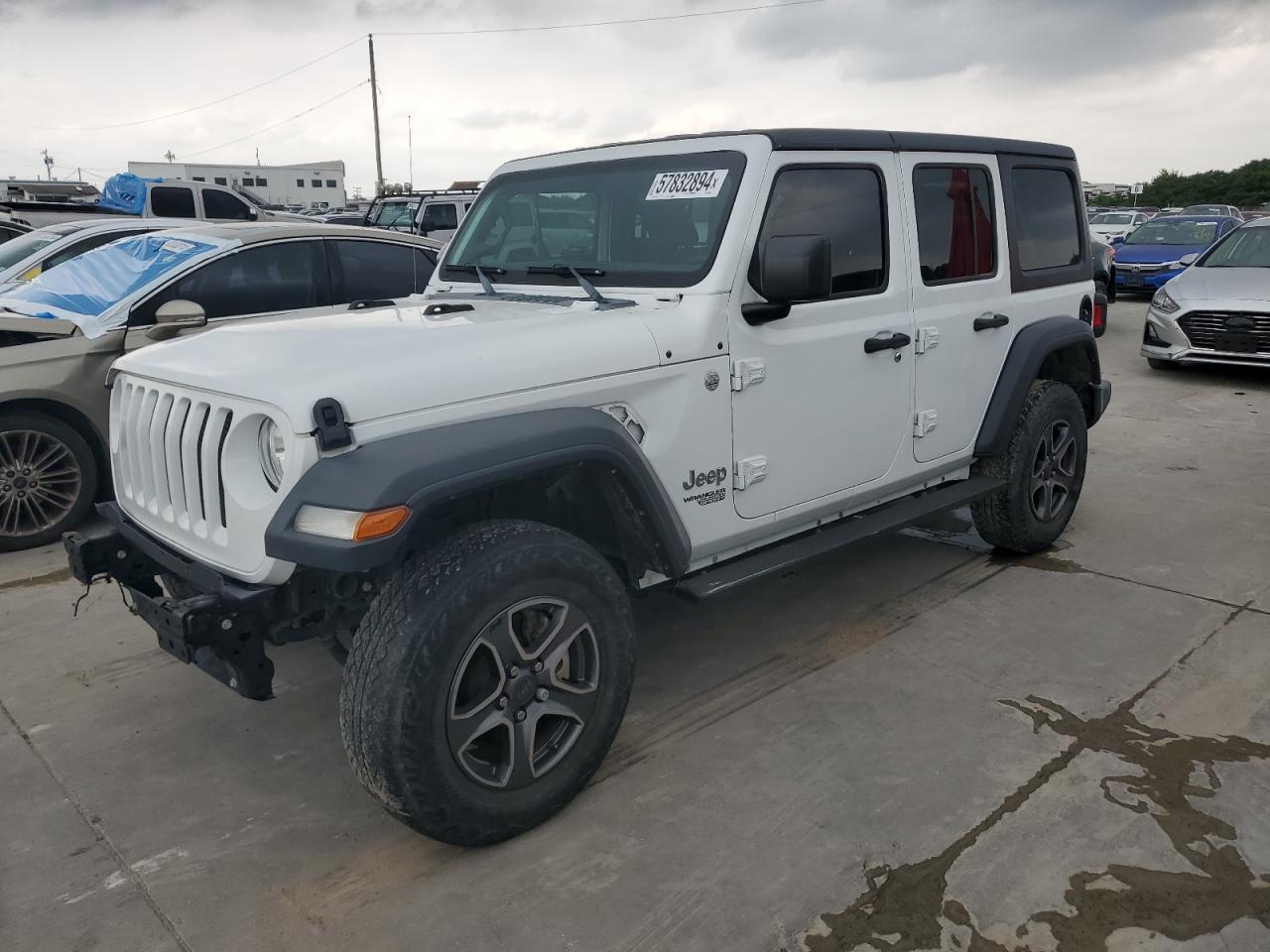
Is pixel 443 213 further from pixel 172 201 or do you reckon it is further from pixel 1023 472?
pixel 1023 472

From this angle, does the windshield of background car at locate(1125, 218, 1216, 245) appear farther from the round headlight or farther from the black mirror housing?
the round headlight

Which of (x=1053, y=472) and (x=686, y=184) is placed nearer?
(x=686, y=184)

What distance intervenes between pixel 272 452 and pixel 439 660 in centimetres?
71

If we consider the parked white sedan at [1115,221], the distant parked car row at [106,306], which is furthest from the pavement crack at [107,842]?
the parked white sedan at [1115,221]

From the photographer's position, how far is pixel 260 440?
265cm

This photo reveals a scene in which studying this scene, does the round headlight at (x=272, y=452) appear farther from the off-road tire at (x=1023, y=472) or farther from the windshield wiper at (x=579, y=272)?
the off-road tire at (x=1023, y=472)

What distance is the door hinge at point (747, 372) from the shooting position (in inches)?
130

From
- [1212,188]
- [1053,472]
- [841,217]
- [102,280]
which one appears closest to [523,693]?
[841,217]

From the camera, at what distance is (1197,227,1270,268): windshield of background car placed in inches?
394

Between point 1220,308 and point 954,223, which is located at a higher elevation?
point 954,223

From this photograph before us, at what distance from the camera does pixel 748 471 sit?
339 centimetres

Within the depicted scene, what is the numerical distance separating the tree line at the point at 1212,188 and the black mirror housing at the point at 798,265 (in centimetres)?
5027

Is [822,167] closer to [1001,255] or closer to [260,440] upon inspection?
[1001,255]

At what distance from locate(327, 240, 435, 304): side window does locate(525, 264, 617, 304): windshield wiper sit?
2527mm
